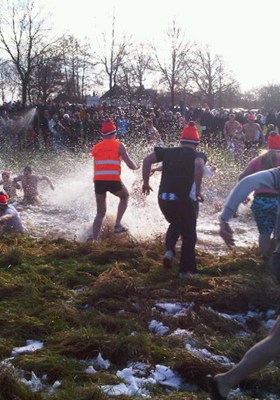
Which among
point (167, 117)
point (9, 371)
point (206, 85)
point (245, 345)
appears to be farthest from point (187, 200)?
point (206, 85)

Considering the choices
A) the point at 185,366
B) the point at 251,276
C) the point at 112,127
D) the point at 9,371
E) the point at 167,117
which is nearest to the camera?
the point at 9,371

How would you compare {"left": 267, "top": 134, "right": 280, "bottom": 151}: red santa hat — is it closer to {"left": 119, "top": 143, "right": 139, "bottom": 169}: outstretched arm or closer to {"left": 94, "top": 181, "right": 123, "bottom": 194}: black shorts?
{"left": 119, "top": 143, "right": 139, "bottom": 169}: outstretched arm

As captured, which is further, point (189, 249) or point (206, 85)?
point (206, 85)

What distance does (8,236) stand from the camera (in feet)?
26.7

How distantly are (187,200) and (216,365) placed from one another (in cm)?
247

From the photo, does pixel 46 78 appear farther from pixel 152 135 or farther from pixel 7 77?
pixel 152 135

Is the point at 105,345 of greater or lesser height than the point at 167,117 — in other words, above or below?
below

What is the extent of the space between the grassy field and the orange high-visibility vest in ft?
4.04

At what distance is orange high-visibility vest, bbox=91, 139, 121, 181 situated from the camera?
7.82 meters

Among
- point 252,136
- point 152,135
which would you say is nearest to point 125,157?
point 152,135

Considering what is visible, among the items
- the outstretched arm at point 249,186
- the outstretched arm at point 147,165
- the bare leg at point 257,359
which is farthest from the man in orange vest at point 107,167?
the bare leg at point 257,359

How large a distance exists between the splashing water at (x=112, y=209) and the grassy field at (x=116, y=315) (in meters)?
2.04

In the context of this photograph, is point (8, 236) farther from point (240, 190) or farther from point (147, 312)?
point (240, 190)

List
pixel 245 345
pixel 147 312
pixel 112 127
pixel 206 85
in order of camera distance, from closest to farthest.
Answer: pixel 245 345
pixel 147 312
pixel 112 127
pixel 206 85
